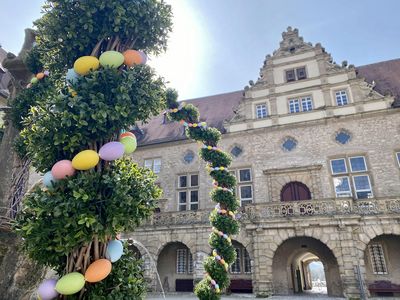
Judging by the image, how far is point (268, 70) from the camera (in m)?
19.3

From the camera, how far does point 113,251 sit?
3717 mm

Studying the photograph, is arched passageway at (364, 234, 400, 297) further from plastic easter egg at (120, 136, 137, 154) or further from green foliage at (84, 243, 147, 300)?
plastic easter egg at (120, 136, 137, 154)

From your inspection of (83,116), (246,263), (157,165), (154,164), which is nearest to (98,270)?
(83,116)

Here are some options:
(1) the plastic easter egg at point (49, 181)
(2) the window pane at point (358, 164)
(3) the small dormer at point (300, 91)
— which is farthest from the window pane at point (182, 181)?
(1) the plastic easter egg at point (49, 181)

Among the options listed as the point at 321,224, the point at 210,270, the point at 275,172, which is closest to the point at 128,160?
the point at 210,270

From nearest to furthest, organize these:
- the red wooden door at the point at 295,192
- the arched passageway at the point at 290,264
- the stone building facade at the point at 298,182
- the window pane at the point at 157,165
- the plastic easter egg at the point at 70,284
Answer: the plastic easter egg at the point at 70,284
the stone building facade at the point at 298,182
the arched passageway at the point at 290,264
the red wooden door at the point at 295,192
the window pane at the point at 157,165

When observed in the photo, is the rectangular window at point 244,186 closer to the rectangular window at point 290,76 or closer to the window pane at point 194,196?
the window pane at point 194,196

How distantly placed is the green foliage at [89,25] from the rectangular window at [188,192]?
14.3 metres

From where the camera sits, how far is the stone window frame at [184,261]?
17547 millimetres

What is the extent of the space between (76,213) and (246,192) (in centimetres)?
1498

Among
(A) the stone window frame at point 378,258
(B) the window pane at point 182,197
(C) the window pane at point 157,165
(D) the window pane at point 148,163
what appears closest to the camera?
(A) the stone window frame at point 378,258

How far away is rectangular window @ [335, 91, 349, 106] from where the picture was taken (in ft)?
56.1

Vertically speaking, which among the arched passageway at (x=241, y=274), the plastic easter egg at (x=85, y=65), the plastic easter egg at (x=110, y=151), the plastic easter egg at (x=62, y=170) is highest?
the plastic easter egg at (x=85, y=65)

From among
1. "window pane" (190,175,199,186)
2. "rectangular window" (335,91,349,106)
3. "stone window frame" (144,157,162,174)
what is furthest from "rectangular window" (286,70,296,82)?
"stone window frame" (144,157,162,174)
